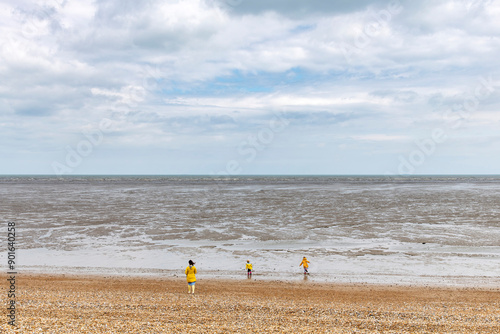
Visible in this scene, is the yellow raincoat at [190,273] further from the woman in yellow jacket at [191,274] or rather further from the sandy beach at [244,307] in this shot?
the sandy beach at [244,307]

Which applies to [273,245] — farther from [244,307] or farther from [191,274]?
[244,307]

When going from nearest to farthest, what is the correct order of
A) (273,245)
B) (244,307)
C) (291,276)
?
(244,307) < (291,276) < (273,245)

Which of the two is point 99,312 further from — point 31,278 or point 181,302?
point 31,278

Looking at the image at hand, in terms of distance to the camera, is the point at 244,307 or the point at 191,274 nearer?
the point at 244,307

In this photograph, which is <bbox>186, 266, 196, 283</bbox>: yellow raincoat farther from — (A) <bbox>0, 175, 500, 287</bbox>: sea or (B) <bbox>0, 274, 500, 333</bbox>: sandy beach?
(A) <bbox>0, 175, 500, 287</bbox>: sea

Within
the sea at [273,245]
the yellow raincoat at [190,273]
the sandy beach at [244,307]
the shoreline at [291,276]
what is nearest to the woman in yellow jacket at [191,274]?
the yellow raincoat at [190,273]

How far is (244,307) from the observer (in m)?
13.6

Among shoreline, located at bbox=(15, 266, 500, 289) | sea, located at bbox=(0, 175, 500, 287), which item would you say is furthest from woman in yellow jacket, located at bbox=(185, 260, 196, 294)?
sea, located at bbox=(0, 175, 500, 287)

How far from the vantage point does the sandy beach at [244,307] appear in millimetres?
11445

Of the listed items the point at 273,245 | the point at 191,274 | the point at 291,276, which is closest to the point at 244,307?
the point at 191,274

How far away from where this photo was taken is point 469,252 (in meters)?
23.4

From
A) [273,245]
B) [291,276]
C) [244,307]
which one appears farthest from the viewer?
[273,245]

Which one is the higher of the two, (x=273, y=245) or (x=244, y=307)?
(x=244, y=307)

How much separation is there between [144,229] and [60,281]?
51.7 feet
